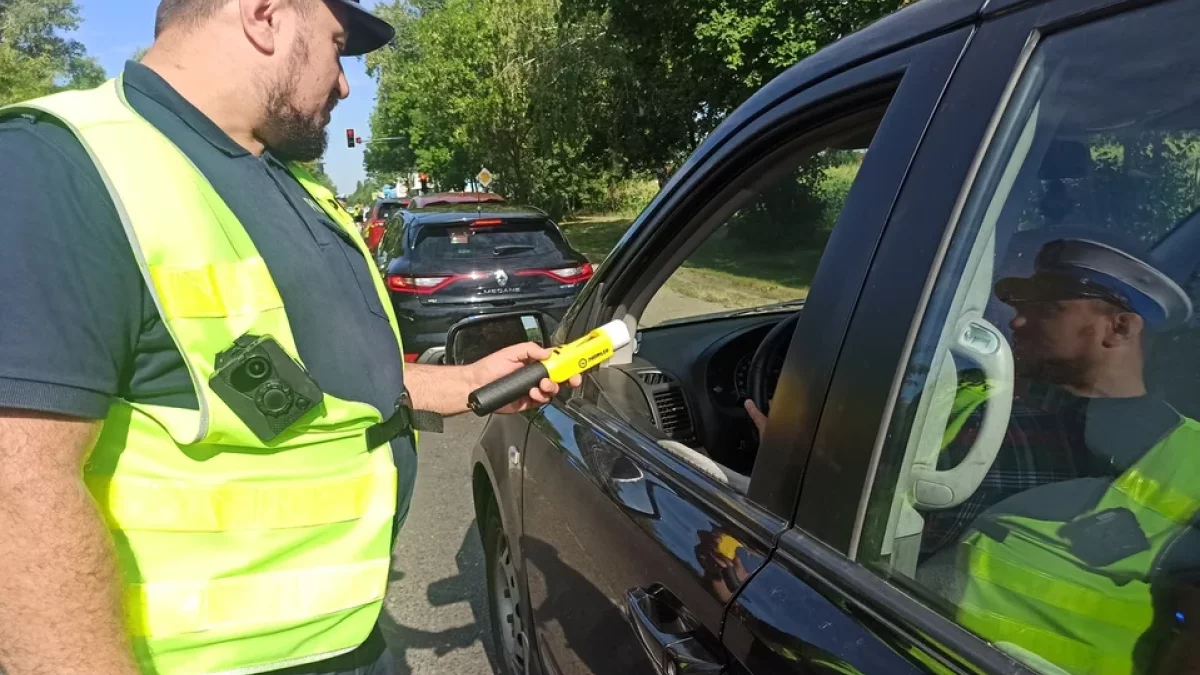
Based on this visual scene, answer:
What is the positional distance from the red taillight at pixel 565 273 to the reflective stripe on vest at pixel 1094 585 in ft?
21.7

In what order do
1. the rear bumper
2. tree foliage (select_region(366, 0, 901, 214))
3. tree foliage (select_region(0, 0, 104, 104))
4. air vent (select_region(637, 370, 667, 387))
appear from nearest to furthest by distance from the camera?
air vent (select_region(637, 370, 667, 387)) < the rear bumper < tree foliage (select_region(366, 0, 901, 214)) < tree foliage (select_region(0, 0, 104, 104))

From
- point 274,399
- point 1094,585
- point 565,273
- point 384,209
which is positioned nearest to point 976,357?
point 1094,585

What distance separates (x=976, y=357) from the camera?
106 cm

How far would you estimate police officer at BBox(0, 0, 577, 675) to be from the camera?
980 millimetres

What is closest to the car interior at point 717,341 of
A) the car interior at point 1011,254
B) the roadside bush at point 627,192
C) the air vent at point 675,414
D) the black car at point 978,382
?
the air vent at point 675,414

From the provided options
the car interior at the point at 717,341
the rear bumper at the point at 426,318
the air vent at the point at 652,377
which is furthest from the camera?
the rear bumper at the point at 426,318

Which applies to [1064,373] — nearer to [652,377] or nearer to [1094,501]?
[1094,501]

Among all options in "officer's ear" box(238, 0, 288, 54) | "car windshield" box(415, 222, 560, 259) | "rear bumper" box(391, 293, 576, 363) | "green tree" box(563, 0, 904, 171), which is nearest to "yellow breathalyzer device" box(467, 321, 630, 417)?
"officer's ear" box(238, 0, 288, 54)

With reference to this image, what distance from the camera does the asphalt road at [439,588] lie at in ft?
10.5

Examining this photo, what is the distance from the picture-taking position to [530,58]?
22781 millimetres

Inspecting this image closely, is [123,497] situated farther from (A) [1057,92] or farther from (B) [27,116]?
(A) [1057,92]

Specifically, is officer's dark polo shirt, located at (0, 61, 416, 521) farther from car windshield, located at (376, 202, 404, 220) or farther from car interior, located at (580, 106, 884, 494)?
car windshield, located at (376, 202, 404, 220)

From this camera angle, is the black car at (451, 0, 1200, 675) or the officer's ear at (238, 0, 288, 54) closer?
the black car at (451, 0, 1200, 675)

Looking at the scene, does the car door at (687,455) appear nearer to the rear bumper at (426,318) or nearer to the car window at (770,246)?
the car window at (770,246)
